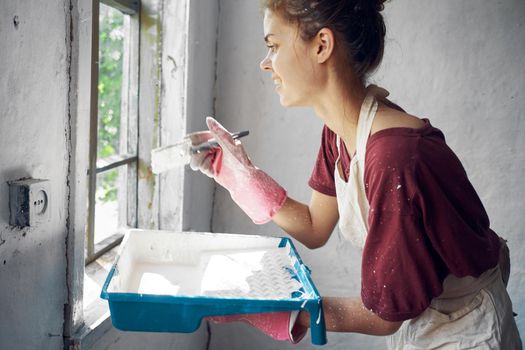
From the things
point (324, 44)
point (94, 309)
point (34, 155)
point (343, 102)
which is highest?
point (324, 44)

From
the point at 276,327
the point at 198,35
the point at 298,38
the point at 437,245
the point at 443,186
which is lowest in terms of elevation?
the point at 276,327

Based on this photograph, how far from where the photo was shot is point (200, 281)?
119 cm

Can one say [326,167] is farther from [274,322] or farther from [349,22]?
[274,322]

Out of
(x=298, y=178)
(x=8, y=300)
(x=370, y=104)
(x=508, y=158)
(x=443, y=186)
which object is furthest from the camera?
(x=298, y=178)

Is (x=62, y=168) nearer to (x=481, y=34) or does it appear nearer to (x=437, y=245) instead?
(x=437, y=245)

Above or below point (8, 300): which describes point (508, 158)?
above

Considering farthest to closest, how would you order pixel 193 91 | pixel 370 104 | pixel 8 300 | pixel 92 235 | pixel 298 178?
pixel 298 178 < pixel 193 91 < pixel 92 235 < pixel 370 104 < pixel 8 300

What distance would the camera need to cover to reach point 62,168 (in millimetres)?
1015

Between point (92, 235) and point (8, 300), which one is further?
point (92, 235)

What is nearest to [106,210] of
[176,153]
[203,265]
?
[176,153]

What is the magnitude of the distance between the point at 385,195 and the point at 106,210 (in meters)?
1.99

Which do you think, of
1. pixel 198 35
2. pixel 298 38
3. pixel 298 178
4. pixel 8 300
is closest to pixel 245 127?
pixel 298 178

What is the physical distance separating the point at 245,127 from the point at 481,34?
3.04 feet

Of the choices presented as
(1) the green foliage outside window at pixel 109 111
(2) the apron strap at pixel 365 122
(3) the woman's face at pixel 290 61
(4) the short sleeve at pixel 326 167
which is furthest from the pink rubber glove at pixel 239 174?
(1) the green foliage outside window at pixel 109 111
